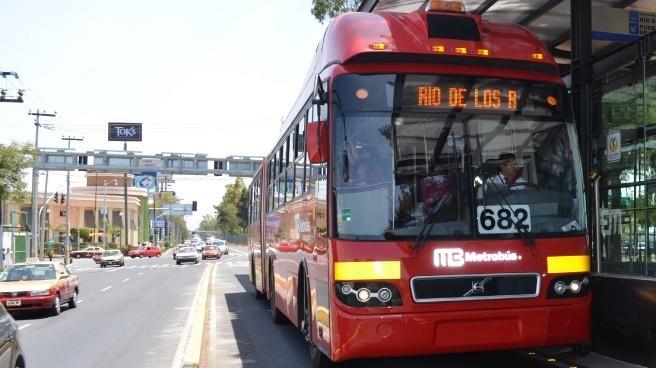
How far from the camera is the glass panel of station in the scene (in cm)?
905

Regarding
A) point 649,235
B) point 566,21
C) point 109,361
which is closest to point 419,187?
point 649,235

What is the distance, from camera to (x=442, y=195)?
671 cm

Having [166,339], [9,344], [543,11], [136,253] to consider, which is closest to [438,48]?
[9,344]

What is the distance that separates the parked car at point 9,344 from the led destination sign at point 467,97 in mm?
4283

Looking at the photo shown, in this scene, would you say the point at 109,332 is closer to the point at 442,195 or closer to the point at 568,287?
the point at 442,195

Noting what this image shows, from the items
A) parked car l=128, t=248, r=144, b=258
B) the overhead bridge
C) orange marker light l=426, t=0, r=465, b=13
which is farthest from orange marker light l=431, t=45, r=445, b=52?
parked car l=128, t=248, r=144, b=258

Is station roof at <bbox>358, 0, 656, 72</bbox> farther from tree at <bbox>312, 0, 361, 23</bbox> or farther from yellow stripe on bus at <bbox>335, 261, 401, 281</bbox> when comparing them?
tree at <bbox>312, 0, 361, 23</bbox>

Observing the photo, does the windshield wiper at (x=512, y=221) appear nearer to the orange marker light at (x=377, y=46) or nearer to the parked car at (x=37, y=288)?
the orange marker light at (x=377, y=46)

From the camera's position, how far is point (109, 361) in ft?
32.7

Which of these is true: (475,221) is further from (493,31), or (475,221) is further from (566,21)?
(566,21)

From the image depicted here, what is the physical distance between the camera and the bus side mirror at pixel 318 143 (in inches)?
267

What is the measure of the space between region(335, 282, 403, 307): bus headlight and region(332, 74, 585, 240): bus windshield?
0.46 m

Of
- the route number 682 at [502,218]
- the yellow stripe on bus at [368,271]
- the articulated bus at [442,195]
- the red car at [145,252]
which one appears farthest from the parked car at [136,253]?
the route number 682 at [502,218]

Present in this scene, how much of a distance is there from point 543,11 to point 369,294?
7.08 metres
